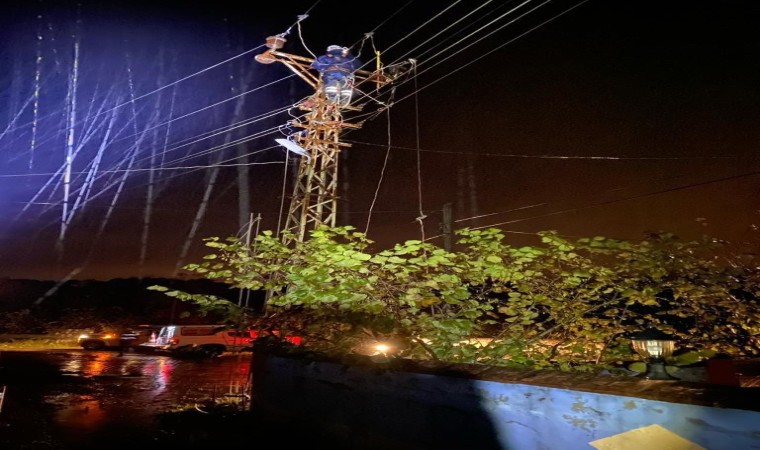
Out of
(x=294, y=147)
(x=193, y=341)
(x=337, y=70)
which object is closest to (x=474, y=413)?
(x=294, y=147)

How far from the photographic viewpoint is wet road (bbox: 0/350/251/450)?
6.93m

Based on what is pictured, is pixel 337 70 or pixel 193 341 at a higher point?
pixel 337 70

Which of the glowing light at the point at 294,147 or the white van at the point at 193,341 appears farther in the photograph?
the white van at the point at 193,341

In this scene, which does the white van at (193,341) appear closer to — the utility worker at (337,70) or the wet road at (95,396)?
the wet road at (95,396)

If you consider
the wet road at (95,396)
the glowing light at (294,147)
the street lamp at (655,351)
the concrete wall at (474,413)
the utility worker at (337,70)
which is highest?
the utility worker at (337,70)

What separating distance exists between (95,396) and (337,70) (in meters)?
9.03

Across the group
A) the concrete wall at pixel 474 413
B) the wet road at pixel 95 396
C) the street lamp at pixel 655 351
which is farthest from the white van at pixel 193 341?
the street lamp at pixel 655 351

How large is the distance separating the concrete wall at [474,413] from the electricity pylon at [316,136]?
20.8ft

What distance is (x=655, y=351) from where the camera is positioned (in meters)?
4.93

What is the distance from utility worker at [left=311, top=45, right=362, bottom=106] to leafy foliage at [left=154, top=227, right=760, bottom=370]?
23.7 ft

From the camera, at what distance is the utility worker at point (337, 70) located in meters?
13.0

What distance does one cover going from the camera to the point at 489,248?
21.9 feet

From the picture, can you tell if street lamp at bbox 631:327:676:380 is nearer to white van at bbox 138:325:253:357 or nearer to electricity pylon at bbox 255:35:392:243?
electricity pylon at bbox 255:35:392:243

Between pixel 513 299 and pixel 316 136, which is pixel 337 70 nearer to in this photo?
pixel 316 136
